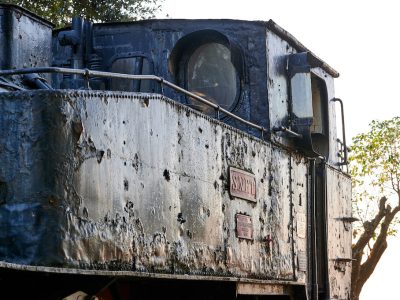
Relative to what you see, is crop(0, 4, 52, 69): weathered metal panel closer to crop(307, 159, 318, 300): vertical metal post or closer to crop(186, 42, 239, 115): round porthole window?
crop(186, 42, 239, 115): round porthole window

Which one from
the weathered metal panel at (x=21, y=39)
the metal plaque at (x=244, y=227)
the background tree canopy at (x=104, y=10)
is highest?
the background tree canopy at (x=104, y=10)

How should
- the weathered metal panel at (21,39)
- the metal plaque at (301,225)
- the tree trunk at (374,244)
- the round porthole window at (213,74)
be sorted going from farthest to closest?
the tree trunk at (374,244), the metal plaque at (301,225), the round porthole window at (213,74), the weathered metal panel at (21,39)

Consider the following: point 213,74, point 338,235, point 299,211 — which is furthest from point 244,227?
point 338,235

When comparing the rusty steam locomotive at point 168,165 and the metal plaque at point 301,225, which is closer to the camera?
the rusty steam locomotive at point 168,165

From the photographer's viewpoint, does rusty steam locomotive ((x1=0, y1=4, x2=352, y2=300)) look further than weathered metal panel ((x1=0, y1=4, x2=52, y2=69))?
No

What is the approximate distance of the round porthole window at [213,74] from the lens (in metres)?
7.57

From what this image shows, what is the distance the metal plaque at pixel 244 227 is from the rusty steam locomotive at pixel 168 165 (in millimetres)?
14

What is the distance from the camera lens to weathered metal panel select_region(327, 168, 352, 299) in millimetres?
8750

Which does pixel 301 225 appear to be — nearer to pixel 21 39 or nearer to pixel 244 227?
pixel 244 227

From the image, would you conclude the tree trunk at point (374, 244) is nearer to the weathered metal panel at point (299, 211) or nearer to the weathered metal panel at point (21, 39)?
the weathered metal panel at point (299, 211)

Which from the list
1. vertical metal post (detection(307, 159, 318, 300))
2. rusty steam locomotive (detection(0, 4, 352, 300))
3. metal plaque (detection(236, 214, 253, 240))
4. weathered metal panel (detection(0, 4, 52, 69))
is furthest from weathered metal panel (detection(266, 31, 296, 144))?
weathered metal panel (detection(0, 4, 52, 69))

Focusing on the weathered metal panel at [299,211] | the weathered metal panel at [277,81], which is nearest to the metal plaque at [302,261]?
the weathered metal panel at [299,211]

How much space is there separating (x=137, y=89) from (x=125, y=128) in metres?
2.18

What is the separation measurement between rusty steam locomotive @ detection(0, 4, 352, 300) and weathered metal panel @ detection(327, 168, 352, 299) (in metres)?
0.03
